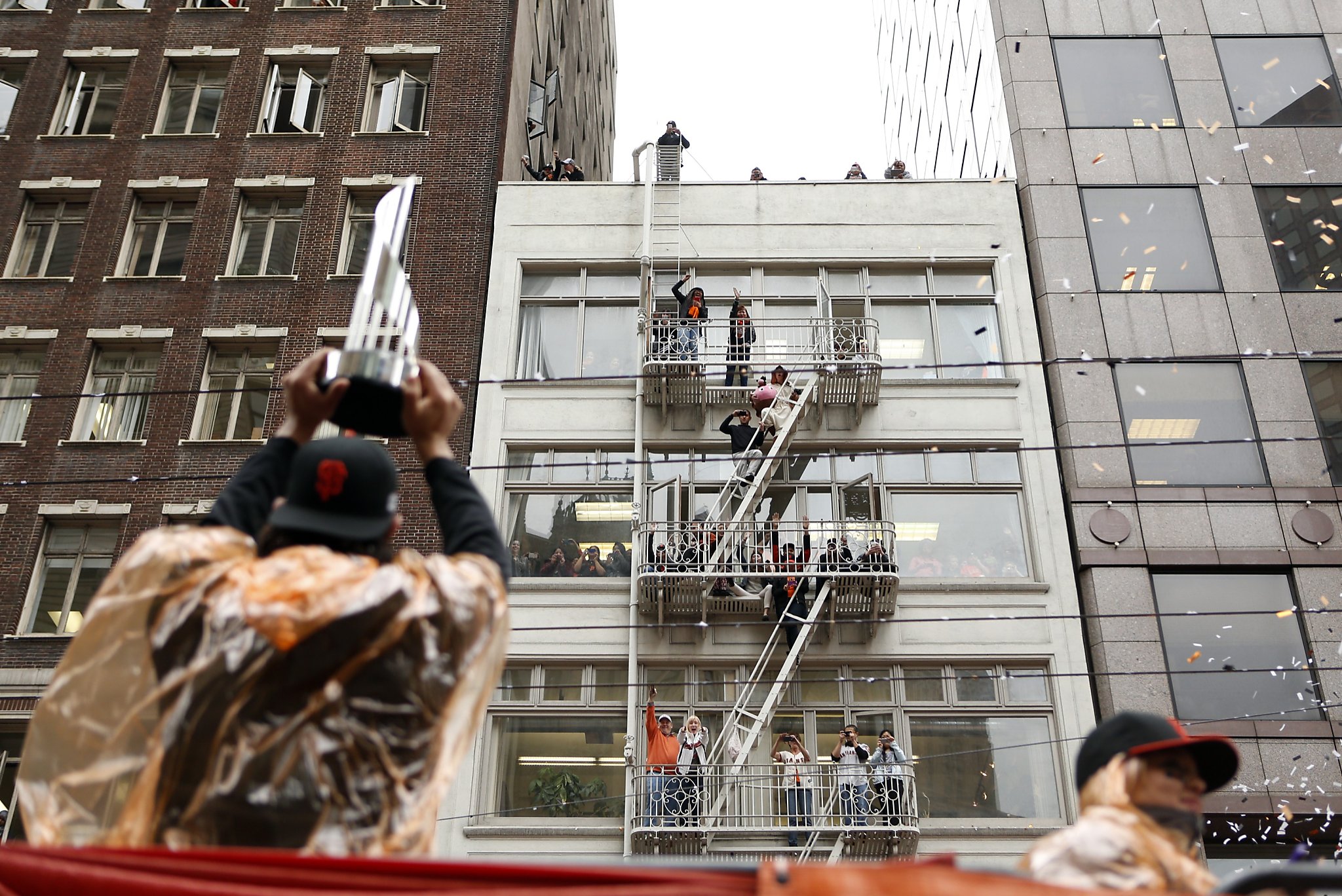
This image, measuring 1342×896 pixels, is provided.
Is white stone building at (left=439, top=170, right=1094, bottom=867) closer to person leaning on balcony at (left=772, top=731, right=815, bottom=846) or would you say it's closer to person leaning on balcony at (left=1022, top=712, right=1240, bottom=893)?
person leaning on balcony at (left=772, top=731, right=815, bottom=846)

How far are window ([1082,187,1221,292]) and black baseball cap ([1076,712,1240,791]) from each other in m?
19.8

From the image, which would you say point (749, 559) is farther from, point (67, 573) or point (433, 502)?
point (433, 502)

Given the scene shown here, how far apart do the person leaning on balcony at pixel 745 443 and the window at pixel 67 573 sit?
12.6 m

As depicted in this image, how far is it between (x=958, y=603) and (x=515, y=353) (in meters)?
10.3

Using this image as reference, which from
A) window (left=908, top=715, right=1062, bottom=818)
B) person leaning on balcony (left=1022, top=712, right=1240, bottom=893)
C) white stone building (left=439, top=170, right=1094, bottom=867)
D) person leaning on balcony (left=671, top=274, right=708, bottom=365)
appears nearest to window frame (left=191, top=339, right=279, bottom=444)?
white stone building (left=439, top=170, right=1094, bottom=867)

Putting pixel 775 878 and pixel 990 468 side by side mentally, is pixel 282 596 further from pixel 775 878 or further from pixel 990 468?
pixel 990 468

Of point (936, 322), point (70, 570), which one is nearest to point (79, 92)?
point (70, 570)

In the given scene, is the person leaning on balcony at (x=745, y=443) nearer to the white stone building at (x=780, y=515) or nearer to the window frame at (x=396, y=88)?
the white stone building at (x=780, y=515)

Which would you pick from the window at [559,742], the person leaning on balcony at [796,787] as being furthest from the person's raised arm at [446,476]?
the window at [559,742]

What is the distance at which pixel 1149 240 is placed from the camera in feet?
73.6

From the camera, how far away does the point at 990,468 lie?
2127 centimetres

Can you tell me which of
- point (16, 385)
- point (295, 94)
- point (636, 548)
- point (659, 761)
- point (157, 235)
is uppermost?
point (295, 94)

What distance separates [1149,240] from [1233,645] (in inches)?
338

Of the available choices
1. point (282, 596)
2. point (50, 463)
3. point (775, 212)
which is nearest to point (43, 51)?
point (50, 463)
